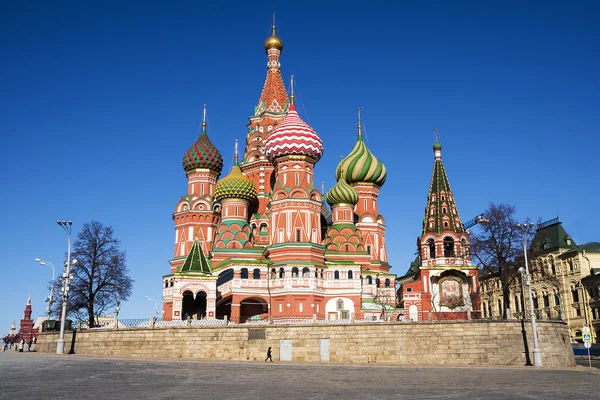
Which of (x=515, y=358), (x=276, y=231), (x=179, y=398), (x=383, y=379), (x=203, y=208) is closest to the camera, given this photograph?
(x=179, y=398)

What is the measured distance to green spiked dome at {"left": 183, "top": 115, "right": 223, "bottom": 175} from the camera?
198 ft

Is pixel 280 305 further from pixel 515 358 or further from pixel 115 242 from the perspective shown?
pixel 515 358

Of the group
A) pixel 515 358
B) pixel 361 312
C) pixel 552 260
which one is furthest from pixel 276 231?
pixel 552 260

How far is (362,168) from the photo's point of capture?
198 feet

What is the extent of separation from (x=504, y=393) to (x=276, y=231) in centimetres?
3453

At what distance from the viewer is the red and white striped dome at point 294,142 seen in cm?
5178

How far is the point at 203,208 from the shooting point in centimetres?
5847

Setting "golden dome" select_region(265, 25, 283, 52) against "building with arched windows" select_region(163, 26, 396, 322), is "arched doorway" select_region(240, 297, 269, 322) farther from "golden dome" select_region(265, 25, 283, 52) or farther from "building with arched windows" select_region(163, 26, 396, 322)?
"golden dome" select_region(265, 25, 283, 52)

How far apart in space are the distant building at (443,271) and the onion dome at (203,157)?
22.0m

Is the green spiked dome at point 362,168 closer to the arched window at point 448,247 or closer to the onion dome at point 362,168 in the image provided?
the onion dome at point 362,168

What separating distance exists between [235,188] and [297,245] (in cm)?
947

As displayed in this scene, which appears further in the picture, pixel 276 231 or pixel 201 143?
pixel 201 143

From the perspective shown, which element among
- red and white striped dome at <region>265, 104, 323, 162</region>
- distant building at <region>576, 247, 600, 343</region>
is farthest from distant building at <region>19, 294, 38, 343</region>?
distant building at <region>576, 247, 600, 343</region>

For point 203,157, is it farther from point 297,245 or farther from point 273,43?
point 297,245
